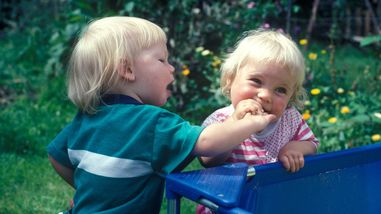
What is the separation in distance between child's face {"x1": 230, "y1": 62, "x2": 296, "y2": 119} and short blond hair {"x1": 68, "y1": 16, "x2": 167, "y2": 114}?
303mm

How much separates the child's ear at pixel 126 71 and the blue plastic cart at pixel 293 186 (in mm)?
349

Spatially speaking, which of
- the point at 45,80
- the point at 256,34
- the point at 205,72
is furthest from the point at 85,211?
the point at 45,80

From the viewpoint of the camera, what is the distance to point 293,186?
182 centimetres

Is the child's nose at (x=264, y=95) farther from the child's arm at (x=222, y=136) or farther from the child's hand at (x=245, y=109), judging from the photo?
the child's arm at (x=222, y=136)

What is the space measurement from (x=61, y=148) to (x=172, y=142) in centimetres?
43

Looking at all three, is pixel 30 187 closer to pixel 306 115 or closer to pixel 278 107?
pixel 306 115

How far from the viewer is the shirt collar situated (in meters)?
1.70

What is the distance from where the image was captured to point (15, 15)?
8.05 m

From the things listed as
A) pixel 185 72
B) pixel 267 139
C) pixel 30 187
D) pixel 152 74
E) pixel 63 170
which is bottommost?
pixel 30 187

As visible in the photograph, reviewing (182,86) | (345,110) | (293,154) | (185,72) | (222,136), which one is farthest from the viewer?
(182,86)

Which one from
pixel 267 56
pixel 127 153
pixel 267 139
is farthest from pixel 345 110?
pixel 127 153

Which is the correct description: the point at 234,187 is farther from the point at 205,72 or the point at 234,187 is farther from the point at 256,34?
the point at 205,72

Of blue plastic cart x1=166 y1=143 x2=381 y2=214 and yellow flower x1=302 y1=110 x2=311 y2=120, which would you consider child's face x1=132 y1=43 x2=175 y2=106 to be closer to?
blue plastic cart x1=166 y1=143 x2=381 y2=214

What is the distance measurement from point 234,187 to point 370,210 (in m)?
0.88
